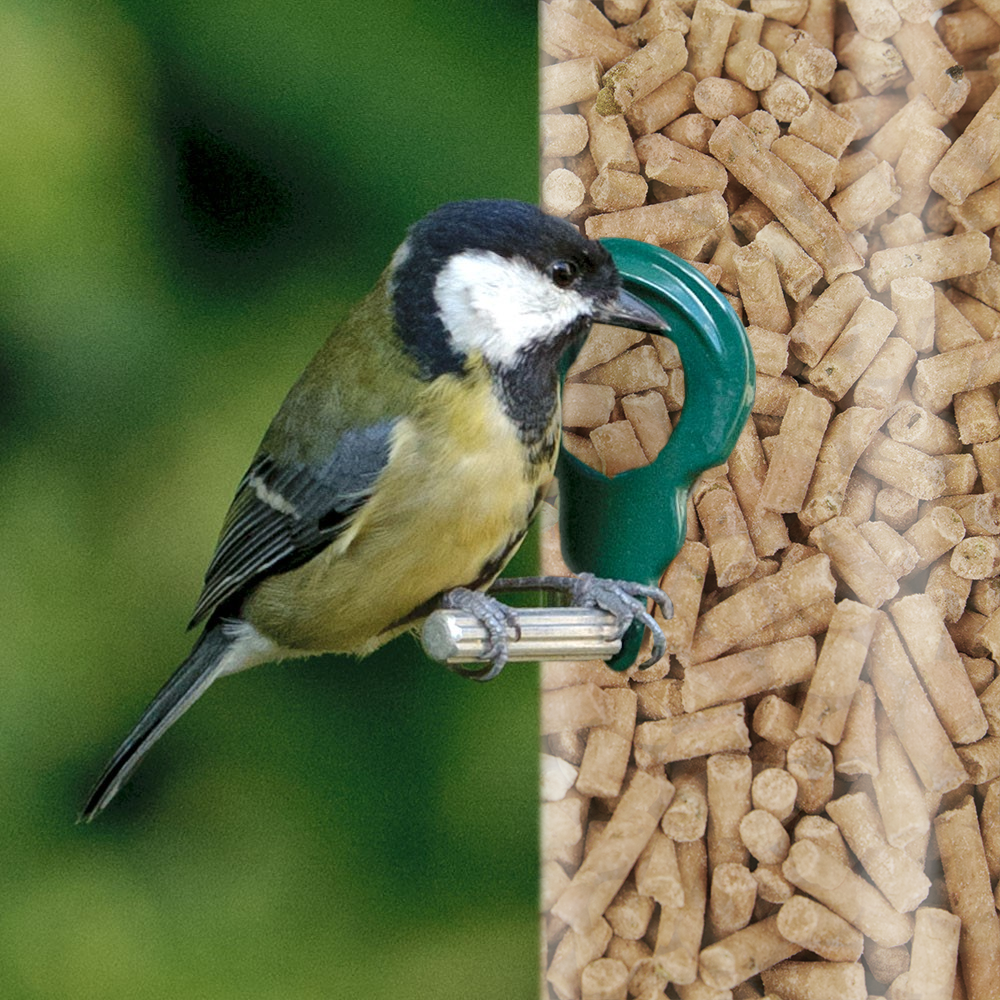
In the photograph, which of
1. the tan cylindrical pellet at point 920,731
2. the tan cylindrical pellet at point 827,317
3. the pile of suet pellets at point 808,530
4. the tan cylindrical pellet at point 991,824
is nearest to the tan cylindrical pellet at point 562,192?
the pile of suet pellets at point 808,530

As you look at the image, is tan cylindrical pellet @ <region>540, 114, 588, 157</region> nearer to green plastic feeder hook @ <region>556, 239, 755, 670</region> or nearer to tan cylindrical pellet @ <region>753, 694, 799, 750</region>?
green plastic feeder hook @ <region>556, 239, 755, 670</region>

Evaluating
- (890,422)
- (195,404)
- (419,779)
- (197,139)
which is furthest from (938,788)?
(197,139)

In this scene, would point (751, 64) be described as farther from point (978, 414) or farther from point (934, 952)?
point (934, 952)

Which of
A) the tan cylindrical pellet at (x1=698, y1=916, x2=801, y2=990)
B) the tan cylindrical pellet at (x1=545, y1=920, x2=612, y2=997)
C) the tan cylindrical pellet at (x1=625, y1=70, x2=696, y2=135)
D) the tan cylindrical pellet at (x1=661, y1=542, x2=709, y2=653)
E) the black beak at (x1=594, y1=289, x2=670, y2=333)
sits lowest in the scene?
the tan cylindrical pellet at (x1=545, y1=920, x2=612, y2=997)

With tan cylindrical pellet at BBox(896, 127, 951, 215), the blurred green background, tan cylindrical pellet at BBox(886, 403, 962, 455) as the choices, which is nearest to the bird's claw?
tan cylindrical pellet at BBox(886, 403, 962, 455)

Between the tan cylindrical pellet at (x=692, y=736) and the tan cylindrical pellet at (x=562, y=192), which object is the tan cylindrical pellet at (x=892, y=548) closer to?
the tan cylindrical pellet at (x=692, y=736)

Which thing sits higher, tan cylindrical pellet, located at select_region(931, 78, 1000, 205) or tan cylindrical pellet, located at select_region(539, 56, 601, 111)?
tan cylindrical pellet, located at select_region(539, 56, 601, 111)
